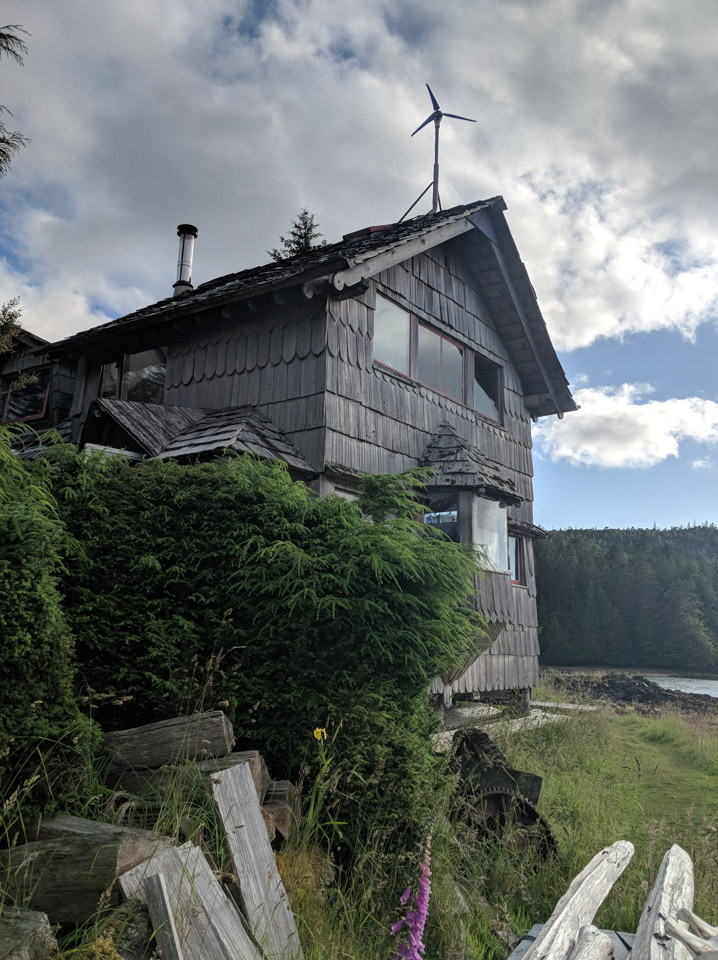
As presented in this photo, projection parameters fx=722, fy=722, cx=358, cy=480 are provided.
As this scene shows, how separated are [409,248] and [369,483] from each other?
6.27 metres

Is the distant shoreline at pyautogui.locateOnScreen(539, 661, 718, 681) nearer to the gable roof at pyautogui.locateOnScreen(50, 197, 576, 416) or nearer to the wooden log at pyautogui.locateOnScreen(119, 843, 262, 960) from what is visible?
the gable roof at pyautogui.locateOnScreen(50, 197, 576, 416)

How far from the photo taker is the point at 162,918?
9.04 feet

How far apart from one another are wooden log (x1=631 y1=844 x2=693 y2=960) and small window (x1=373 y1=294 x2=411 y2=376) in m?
7.85

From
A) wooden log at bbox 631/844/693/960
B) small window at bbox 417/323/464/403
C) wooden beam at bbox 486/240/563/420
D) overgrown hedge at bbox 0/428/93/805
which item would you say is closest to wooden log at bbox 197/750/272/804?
overgrown hedge at bbox 0/428/93/805

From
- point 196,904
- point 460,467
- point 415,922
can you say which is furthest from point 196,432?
point 196,904

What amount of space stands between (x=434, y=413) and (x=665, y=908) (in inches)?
348

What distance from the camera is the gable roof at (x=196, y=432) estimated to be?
8.85 metres

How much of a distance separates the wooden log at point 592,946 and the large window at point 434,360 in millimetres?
8334

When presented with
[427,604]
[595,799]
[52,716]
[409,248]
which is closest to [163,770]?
[52,716]

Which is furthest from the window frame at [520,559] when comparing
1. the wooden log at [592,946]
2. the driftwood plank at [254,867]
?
the driftwood plank at [254,867]

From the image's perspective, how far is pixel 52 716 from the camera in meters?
3.51

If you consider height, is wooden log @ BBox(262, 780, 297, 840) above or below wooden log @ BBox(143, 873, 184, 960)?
above

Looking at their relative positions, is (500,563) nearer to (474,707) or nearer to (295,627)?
(474,707)

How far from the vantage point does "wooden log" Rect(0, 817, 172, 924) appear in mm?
2854
